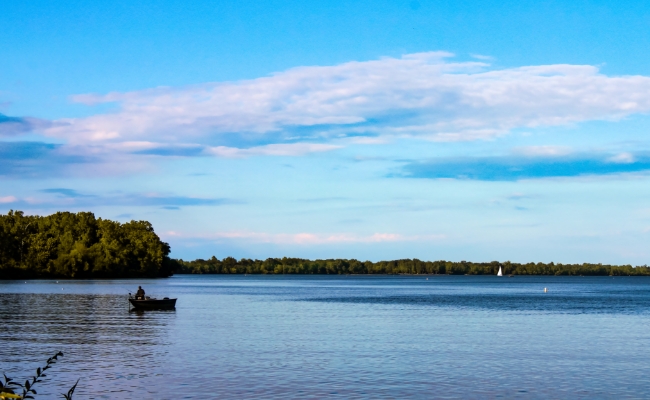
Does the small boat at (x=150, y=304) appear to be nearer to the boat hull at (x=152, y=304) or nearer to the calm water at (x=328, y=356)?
the boat hull at (x=152, y=304)

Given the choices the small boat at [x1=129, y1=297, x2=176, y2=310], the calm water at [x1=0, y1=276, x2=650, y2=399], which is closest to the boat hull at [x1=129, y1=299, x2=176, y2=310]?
the small boat at [x1=129, y1=297, x2=176, y2=310]

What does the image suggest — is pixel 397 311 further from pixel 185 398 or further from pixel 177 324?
pixel 185 398

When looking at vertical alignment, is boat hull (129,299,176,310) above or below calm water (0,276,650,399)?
above

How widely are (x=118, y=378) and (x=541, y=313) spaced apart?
59.0 metres

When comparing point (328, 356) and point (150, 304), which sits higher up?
point (150, 304)

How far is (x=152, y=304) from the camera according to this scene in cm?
7744

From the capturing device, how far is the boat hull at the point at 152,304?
7719cm

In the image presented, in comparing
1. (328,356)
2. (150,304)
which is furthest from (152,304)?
(328,356)

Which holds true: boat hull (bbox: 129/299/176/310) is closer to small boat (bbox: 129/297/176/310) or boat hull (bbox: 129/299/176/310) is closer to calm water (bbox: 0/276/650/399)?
small boat (bbox: 129/297/176/310)

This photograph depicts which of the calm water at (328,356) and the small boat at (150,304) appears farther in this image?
the small boat at (150,304)

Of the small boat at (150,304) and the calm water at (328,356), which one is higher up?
the small boat at (150,304)

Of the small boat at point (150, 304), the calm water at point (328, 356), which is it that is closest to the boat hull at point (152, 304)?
the small boat at point (150, 304)

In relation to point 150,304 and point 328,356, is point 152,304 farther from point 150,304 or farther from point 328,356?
point 328,356

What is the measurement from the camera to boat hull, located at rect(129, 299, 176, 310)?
77188 mm
